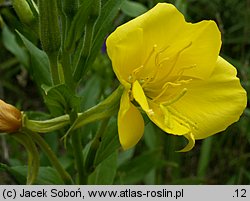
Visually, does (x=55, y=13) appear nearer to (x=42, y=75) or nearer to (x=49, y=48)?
(x=49, y=48)

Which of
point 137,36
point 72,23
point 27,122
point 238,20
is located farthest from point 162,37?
point 238,20

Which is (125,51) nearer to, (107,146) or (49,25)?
(49,25)

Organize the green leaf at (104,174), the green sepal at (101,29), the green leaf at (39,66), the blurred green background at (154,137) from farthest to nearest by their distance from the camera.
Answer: the blurred green background at (154,137) → the green leaf at (104,174) → the green leaf at (39,66) → the green sepal at (101,29)

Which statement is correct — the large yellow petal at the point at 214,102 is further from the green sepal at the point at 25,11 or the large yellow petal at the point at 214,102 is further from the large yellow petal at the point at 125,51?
the green sepal at the point at 25,11

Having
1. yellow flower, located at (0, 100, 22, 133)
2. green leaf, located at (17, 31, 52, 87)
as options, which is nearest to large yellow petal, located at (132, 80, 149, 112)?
yellow flower, located at (0, 100, 22, 133)

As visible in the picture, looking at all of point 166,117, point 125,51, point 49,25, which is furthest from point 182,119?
point 49,25

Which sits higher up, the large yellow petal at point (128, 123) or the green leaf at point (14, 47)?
the large yellow petal at point (128, 123)

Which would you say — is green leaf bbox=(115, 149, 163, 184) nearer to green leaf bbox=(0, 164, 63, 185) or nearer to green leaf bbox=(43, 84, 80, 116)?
green leaf bbox=(0, 164, 63, 185)

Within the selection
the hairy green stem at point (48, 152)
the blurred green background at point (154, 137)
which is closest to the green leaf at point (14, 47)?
the blurred green background at point (154, 137)
